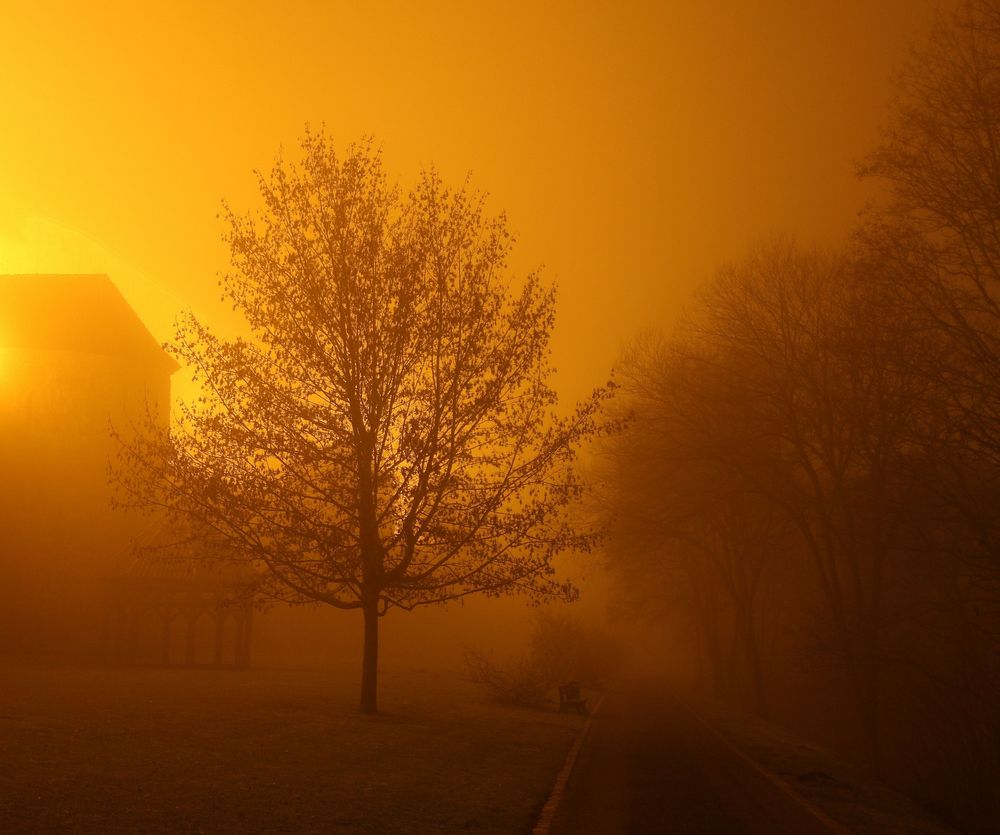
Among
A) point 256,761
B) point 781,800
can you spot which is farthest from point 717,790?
point 256,761

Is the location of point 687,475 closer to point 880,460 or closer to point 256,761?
point 880,460

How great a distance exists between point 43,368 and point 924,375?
4228 centimetres

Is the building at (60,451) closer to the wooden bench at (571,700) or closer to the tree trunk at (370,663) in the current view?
the wooden bench at (571,700)

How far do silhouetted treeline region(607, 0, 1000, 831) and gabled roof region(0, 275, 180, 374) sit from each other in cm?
2704

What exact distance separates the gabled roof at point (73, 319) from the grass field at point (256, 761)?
25061 millimetres

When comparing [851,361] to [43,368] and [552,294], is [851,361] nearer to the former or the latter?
[552,294]

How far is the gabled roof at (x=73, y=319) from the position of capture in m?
47.1

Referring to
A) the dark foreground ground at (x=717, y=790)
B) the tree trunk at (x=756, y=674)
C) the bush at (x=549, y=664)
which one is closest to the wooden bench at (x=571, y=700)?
the bush at (x=549, y=664)

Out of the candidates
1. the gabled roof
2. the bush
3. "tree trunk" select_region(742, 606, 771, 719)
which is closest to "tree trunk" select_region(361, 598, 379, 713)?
the bush

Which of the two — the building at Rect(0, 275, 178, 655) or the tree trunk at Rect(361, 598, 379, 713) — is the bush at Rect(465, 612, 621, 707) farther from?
the building at Rect(0, 275, 178, 655)

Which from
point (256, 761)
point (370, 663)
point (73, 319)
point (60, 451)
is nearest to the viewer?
point (256, 761)

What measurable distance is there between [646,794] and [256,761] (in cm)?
598

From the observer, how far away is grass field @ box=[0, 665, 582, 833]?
10.7 metres

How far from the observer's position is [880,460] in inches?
1041
